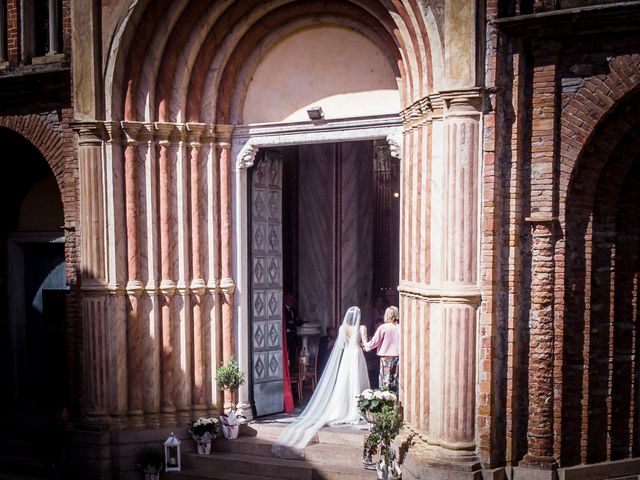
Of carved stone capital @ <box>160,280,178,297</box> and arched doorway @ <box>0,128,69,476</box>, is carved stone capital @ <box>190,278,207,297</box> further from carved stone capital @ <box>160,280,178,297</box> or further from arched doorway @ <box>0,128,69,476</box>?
arched doorway @ <box>0,128,69,476</box>

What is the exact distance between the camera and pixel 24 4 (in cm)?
991

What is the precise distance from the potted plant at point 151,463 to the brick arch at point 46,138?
12.8 ft

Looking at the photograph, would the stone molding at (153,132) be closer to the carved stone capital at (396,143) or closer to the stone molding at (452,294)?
the carved stone capital at (396,143)

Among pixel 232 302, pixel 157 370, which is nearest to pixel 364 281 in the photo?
pixel 232 302

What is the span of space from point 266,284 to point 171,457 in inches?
110

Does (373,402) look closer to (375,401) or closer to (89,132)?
(375,401)

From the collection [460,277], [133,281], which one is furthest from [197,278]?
[460,277]

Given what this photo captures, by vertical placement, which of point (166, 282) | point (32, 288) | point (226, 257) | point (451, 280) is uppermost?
point (226, 257)

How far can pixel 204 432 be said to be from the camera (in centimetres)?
Answer: 890

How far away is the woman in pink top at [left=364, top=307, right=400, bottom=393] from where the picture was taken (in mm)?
9281

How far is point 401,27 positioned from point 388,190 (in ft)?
19.2

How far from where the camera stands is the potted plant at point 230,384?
912cm

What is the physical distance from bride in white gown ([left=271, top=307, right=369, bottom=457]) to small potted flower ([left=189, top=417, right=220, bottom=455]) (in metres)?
1.06

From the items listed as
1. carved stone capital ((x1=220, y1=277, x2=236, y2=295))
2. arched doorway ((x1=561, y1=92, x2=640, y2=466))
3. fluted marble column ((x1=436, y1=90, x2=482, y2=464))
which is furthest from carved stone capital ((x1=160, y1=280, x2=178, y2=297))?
arched doorway ((x1=561, y1=92, x2=640, y2=466))
